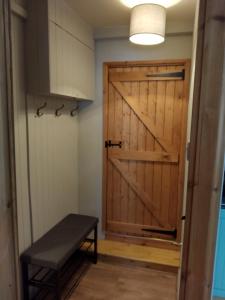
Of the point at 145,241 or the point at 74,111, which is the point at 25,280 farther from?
the point at 74,111

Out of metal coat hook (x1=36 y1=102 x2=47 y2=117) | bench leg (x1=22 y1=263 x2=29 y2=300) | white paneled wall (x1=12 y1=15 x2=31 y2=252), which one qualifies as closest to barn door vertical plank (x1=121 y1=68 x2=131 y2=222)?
metal coat hook (x1=36 y1=102 x2=47 y2=117)

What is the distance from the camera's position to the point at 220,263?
182cm

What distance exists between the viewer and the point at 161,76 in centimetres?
277

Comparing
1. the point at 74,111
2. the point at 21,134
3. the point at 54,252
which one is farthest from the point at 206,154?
the point at 74,111

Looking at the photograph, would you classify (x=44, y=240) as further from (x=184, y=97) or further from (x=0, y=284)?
(x=184, y=97)

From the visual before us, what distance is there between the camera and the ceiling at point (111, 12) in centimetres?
215

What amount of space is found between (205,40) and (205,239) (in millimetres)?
795

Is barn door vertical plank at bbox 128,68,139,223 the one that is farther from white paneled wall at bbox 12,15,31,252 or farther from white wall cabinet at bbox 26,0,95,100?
white paneled wall at bbox 12,15,31,252

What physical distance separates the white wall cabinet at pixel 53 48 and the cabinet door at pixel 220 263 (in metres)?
1.59

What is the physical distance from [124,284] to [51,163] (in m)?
1.36

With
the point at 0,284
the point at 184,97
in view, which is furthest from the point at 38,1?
the point at 0,284

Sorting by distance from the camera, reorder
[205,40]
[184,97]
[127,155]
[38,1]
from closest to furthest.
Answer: [205,40] < [38,1] < [184,97] < [127,155]

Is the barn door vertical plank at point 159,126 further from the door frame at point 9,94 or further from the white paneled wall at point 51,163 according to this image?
the door frame at point 9,94

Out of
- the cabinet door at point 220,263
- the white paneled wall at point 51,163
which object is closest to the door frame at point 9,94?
the white paneled wall at point 51,163
